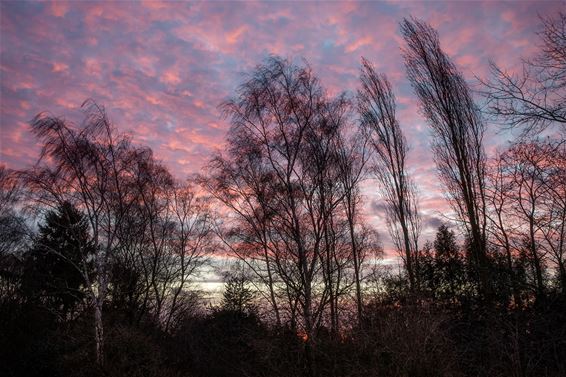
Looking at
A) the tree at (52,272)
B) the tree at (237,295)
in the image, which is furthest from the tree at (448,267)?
the tree at (52,272)

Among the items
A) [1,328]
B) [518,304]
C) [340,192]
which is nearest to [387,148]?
[340,192]

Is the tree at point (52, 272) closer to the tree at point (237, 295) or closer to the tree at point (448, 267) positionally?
the tree at point (237, 295)

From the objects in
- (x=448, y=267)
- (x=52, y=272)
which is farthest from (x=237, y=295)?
(x=448, y=267)

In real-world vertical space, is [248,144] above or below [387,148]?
below

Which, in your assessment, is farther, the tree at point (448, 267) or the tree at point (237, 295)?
the tree at point (237, 295)

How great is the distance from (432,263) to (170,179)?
20.9m

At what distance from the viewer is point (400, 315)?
9.53 metres

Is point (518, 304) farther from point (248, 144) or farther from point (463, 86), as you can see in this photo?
point (248, 144)

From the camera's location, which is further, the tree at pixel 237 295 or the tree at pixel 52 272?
the tree at pixel 237 295

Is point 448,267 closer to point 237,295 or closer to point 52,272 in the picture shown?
point 237,295

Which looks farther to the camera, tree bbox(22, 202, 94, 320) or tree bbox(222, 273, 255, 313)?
tree bbox(222, 273, 255, 313)

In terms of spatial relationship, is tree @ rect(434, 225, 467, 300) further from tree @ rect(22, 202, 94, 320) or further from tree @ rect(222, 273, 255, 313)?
tree @ rect(22, 202, 94, 320)

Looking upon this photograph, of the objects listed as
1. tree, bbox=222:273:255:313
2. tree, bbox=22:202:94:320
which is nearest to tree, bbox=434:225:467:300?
tree, bbox=222:273:255:313

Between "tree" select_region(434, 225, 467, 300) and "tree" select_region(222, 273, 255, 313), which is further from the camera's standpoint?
"tree" select_region(222, 273, 255, 313)
